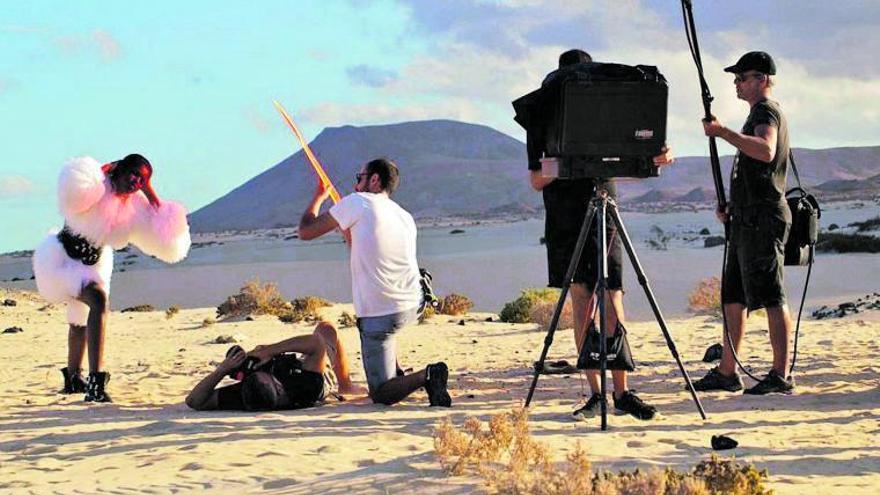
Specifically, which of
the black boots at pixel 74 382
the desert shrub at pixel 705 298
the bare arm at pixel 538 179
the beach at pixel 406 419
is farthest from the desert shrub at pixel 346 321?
the bare arm at pixel 538 179

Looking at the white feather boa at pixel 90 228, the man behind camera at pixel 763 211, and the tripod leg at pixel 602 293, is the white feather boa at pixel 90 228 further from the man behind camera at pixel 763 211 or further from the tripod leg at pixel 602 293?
the man behind camera at pixel 763 211

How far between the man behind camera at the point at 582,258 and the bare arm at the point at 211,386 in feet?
7.25

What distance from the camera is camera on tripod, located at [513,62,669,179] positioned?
6703 mm

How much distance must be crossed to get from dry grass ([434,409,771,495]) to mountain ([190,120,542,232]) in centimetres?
10325

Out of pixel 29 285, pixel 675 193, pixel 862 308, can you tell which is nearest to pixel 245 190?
pixel 675 193

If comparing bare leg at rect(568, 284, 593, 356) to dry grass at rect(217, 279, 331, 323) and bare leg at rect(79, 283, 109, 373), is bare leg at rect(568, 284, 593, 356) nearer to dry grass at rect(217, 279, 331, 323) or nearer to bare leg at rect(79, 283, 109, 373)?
bare leg at rect(79, 283, 109, 373)

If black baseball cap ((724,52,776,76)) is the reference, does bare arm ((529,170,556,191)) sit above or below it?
below

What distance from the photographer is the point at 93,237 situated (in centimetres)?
895

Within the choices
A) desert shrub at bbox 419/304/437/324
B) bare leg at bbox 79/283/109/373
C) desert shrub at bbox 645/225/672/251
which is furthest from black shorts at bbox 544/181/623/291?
desert shrub at bbox 645/225/672/251

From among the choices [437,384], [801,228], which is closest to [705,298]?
[801,228]

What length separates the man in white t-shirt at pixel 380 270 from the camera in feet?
25.5

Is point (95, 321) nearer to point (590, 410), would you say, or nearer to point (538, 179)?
point (538, 179)

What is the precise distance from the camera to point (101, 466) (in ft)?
21.1

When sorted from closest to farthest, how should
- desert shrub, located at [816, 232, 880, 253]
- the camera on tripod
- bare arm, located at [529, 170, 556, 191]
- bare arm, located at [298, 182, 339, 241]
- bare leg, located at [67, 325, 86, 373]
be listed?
the camera on tripod, bare arm, located at [529, 170, 556, 191], bare arm, located at [298, 182, 339, 241], bare leg, located at [67, 325, 86, 373], desert shrub, located at [816, 232, 880, 253]
